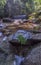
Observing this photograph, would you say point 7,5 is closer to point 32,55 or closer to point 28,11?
point 28,11

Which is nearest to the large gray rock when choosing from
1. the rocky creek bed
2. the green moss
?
the rocky creek bed

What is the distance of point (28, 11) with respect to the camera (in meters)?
24.1

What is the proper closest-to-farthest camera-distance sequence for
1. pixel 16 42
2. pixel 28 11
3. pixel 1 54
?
pixel 1 54
pixel 16 42
pixel 28 11

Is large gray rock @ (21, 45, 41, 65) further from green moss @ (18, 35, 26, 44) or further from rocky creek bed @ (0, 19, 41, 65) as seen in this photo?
green moss @ (18, 35, 26, 44)

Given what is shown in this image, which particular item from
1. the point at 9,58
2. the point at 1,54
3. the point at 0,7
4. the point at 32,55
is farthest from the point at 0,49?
the point at 0,7

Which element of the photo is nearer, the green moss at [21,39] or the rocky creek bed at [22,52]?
the rocky creek bed at [22,52]

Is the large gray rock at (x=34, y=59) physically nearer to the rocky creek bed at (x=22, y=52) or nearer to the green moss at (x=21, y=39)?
the rocky creek bed at (x=22, y=52)

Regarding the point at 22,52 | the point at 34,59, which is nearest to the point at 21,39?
the point at 22,52

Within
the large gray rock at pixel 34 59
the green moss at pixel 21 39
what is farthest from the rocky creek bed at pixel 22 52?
the green moss at pixel 21 39

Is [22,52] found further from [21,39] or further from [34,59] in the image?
[34,59]

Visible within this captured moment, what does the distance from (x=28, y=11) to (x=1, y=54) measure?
18.6 m

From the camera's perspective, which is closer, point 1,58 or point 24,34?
point 1,58

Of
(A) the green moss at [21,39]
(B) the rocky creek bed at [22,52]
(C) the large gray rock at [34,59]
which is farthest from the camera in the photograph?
(A) the green moss at [21,39]

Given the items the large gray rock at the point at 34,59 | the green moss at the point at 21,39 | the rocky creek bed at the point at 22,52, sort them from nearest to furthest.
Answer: the large gray rock at the point at 34,59 < the rocky creek bed at the point at 22,52 < the green moss at the point at 21,39
